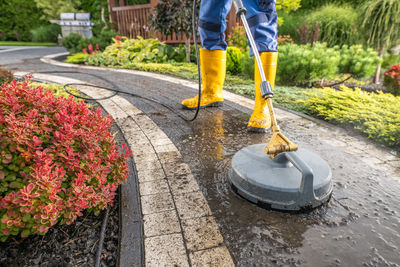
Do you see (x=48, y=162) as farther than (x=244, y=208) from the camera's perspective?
No

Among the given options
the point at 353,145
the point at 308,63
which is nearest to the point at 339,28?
the point at 308,63

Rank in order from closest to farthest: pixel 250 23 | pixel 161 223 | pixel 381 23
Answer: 1. pixel 161 223
2. pixel 250 23
3. pixel 381 23

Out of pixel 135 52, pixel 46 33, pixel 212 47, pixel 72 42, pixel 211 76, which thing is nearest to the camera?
pixel 212 47

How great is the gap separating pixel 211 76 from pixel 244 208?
1.81 m

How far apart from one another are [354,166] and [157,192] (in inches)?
53.8

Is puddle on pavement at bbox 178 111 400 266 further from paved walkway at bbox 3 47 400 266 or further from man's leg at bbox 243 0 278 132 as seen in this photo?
man's leg at bbox 243 0 278 132

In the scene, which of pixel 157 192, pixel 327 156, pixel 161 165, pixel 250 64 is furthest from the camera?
pixel 250 64

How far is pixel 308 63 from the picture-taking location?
13.4 feet

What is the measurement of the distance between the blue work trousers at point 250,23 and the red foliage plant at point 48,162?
5.25ft

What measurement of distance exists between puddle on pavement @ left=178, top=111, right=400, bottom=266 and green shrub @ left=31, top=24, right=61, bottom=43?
53.1 ft

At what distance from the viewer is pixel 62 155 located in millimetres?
1133

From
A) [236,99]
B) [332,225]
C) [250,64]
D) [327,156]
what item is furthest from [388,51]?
[332,225]

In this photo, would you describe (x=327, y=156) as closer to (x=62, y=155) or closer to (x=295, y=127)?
(x=295, y=127)

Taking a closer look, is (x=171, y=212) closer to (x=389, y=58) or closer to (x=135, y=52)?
(x=135, y=52)
